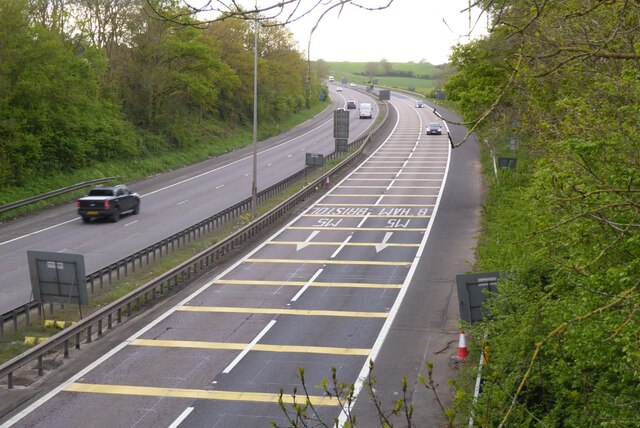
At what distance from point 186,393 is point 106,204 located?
2240cm

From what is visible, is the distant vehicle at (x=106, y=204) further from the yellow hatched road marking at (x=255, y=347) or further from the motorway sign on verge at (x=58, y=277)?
the yellow hatched road marking at (x=255, y=347)

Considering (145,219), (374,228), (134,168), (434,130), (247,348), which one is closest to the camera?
(247,348)

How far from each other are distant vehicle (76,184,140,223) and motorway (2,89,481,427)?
28.4ft

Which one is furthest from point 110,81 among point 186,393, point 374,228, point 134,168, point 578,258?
point 578,258

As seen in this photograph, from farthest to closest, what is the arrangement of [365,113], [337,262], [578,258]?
[365,113] → [337,262] → [578,258]

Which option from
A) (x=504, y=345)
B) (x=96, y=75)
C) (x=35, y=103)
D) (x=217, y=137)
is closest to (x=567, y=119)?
(x=504, y=345)

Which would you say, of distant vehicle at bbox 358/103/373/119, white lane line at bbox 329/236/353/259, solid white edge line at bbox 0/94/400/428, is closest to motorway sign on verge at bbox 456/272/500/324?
solid white edge line at bbox 0/94/400/428

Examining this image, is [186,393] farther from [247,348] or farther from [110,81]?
[110,81]

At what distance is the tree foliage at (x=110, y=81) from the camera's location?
143ft

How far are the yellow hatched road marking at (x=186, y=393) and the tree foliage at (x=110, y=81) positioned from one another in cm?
2569

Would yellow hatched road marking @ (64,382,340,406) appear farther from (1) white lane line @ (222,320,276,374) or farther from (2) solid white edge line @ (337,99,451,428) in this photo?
(1) white lane line @ (222,320,276,374)

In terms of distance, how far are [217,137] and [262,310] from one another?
164ft

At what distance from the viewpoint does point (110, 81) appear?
60281 mm

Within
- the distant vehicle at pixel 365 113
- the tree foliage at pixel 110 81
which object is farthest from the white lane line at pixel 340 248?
the distant vehicle at pixel 365 113
